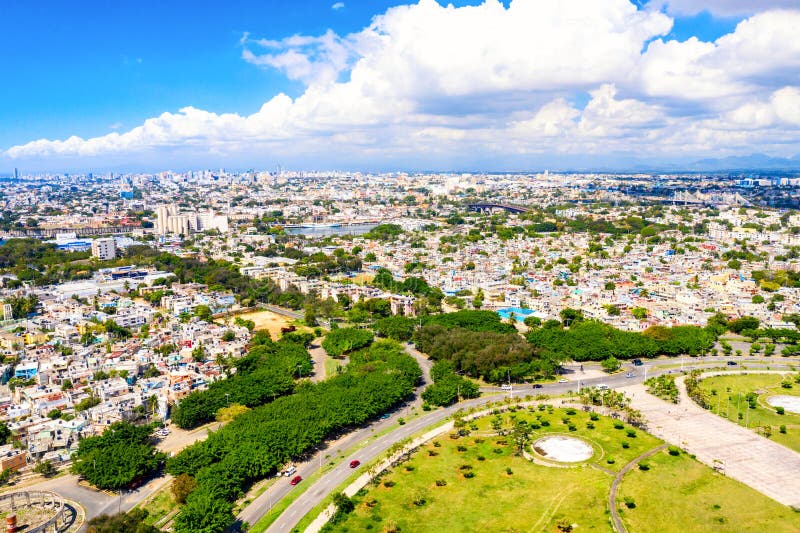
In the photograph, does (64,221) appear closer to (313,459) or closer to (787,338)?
(313,459)

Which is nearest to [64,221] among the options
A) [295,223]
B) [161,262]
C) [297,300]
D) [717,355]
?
[295,223]

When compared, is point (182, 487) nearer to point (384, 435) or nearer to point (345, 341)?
point (384, 435)

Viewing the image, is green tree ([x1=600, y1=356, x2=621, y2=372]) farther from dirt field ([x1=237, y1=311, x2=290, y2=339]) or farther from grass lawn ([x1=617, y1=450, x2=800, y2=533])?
dirt field ([x1=237, y1=311, x2=290, y2=339])

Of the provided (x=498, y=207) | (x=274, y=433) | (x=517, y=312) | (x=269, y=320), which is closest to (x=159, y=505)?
(x=274, y=433)

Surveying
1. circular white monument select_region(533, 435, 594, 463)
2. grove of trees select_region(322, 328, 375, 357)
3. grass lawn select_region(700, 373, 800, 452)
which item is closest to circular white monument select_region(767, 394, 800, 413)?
grass lawn select_region(700, 373, 800, 452)

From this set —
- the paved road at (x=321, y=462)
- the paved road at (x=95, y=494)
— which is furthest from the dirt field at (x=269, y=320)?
the paved road at (x=95, y=494)

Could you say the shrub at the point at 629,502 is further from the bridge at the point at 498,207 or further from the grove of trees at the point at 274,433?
the bridge at the point at 498,207

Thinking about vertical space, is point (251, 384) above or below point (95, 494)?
above
